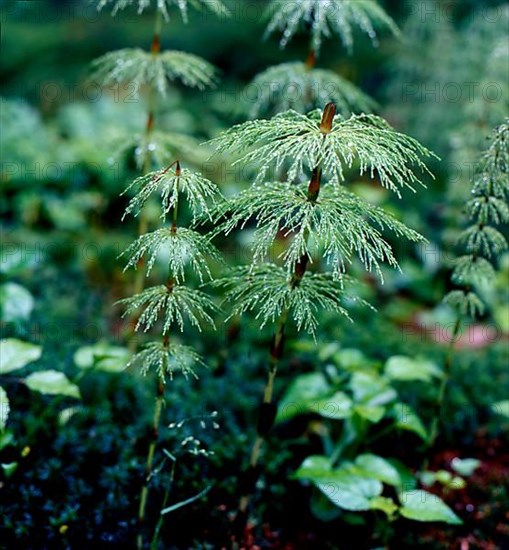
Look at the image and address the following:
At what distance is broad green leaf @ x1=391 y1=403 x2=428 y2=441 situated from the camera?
2.80m

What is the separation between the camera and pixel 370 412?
267 centimetres

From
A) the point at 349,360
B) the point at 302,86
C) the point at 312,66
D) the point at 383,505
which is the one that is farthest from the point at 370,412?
the point at 312,66

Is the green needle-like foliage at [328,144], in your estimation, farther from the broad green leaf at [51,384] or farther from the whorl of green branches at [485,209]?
the broad green leaf at [51,384]

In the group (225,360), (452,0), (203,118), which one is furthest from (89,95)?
(225,360)

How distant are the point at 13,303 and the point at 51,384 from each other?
2.72 ft

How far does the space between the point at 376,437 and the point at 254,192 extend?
1.55 meters

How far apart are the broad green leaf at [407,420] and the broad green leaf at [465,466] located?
0.29m

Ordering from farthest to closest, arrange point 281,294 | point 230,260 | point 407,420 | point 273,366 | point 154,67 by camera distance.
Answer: point 230,260, point 407,420, point 154,67, point 273,366, point 281,294

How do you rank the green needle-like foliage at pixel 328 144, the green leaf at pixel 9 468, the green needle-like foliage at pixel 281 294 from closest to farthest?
the green needle-like foliage at pixel 328 144, the green needle-like foliage at pixel 281 294, the green leaf at pixel 9 468

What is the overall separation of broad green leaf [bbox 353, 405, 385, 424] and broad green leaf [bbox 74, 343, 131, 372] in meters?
1.06

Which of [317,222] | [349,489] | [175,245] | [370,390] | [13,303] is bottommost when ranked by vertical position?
[349,489]

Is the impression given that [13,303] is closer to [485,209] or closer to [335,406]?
[335,406]

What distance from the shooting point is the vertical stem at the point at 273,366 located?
183 centimetres

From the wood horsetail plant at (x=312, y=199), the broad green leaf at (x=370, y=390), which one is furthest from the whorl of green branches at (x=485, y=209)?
the broad green leaf at (x=370, y=390)
